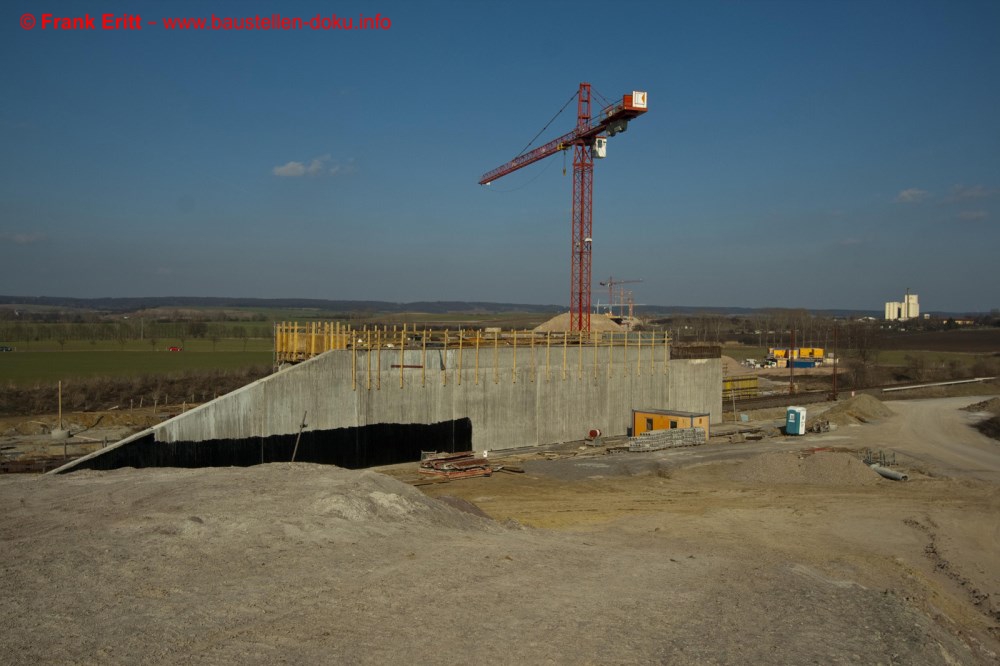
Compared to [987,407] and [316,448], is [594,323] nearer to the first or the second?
[987,407]

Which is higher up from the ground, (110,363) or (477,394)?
(477,394)

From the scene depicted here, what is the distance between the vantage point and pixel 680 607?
12.7 metres

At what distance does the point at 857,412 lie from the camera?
4775cm

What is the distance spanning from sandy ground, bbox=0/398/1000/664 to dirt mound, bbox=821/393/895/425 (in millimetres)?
22590

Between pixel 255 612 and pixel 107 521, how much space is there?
564cm

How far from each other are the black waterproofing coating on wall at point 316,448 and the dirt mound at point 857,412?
85.3ft

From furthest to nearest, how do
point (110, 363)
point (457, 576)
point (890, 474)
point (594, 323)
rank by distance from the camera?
point (110, 363), point (594, 323), point (890, 474), point (457, 576)

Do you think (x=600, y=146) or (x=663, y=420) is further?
(x=600, y=146)

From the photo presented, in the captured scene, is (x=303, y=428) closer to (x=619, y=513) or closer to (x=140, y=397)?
(x=619, y=513)

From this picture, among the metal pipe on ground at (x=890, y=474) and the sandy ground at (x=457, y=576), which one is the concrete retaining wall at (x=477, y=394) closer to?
the sandy ground at (x=457, y=576)

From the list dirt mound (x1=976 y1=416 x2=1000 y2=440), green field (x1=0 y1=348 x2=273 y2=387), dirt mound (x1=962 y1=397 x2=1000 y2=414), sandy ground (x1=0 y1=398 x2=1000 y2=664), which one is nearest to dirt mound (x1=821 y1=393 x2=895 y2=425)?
dirt mound (x1=976 y1=416 x2=1000 y2=440)

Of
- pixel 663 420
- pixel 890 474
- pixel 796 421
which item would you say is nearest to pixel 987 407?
pixel 796 421

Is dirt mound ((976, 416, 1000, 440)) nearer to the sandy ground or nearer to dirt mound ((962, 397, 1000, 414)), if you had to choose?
dirt mound ((962, 397, 1000, 414))

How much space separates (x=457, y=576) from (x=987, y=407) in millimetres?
53295
